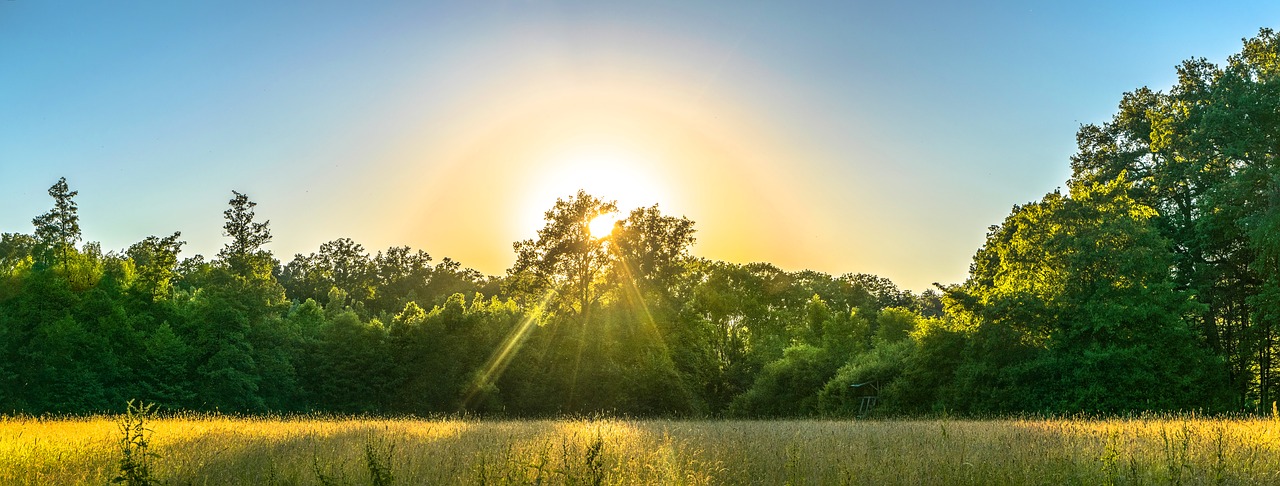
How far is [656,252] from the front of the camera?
180ft

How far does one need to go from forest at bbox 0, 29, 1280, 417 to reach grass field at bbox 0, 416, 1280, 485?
893 inches

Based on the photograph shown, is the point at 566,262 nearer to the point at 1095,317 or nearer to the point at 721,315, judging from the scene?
the point at 721,315

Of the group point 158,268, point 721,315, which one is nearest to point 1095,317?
point 721,315

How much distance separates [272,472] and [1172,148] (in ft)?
135

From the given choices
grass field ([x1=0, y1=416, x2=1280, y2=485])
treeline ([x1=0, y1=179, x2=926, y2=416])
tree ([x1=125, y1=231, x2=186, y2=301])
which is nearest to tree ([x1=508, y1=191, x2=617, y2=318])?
treeline ([x1=0, y1=179, x2=926, y2=416])

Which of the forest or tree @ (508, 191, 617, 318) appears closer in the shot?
the forest

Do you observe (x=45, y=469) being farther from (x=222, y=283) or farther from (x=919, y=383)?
(x=222, y=283)

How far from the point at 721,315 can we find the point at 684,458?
184 ft

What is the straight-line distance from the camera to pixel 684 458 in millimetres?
11961

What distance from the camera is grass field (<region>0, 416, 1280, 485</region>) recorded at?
1016cm

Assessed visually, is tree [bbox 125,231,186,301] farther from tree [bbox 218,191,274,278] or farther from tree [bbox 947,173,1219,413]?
tree [bbox 947,173,1219,413]

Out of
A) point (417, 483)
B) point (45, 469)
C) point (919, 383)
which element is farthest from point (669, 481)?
point (919, 383)

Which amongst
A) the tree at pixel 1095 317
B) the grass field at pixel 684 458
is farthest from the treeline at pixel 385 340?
the grass field at pixel 684 458

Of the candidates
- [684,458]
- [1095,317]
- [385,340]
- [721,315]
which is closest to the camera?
[684,458]
